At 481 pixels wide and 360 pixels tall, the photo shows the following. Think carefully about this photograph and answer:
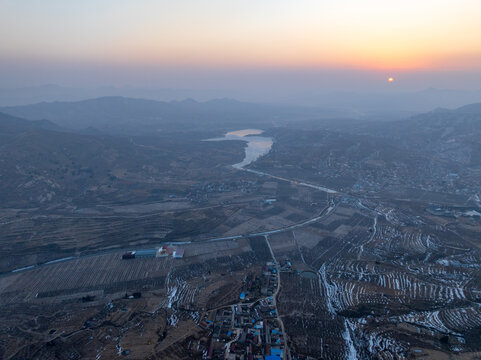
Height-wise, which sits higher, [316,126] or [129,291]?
[129,291]

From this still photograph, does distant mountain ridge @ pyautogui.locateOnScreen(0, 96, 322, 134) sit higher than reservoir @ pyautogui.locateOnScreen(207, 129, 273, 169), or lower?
lower

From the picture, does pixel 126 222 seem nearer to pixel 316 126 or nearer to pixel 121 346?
pixel 121 346

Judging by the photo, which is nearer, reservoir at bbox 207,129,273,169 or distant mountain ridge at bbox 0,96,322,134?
reservoir at bbox 207,129,273,169

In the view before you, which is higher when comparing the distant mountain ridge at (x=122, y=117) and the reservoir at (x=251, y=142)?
the reservoir at (x=251, y=142)

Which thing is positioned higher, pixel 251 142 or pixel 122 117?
pixel 251 142

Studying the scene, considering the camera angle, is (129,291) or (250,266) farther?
(250,266)

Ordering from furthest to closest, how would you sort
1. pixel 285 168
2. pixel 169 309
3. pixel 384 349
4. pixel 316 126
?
pixel 316 126
pixel 285 168
pixel 169 309
pixel 384 349

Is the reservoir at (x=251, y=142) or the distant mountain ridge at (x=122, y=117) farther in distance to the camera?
the distant mountain ridge at (x=122, y=117)

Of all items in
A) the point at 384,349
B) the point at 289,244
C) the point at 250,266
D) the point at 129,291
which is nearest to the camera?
the point at 384,349

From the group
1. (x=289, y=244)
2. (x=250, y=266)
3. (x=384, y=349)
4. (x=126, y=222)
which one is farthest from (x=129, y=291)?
(x=384, y=349)

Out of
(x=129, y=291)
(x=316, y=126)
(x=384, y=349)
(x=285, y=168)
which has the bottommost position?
(x=316, y=126)

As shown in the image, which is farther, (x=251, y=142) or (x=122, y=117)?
(x=122, y=117)
